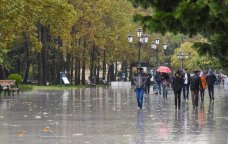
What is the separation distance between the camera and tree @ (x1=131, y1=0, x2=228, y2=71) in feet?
22.7

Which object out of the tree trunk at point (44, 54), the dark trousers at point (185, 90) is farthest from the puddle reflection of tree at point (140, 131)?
the tree trunk at point (44, 54)

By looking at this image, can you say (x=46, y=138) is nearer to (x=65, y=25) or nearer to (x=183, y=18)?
(x=183, y=18)

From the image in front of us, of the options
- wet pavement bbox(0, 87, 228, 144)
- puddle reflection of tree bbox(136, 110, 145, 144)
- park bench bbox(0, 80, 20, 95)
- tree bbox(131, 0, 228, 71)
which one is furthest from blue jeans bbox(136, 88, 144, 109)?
tree bbox(131, 0, 228, 71)

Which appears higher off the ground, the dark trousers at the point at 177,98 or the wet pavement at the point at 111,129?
the dark trousers at the point at 177,98

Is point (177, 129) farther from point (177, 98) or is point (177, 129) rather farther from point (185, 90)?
point (185, 90)

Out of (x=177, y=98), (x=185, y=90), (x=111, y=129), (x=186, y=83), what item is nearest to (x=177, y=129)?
(x=111, y=129)

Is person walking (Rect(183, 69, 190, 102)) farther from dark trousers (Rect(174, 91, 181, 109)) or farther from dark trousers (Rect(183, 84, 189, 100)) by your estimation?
dark trousers (Rect(174, 91, 181, 109))

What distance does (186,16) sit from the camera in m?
7.11

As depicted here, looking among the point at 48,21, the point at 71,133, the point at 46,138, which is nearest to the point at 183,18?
the point at 46,138

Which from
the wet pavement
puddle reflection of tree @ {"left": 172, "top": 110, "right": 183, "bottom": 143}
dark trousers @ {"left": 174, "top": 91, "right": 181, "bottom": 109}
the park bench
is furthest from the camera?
the park bench

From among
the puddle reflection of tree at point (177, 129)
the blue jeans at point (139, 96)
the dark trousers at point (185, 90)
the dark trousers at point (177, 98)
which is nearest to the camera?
the puddle reflection of tree at point (177, 129)

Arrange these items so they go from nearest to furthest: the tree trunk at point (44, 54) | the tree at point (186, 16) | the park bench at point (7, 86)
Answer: the tree at point (186, 16)
the park bench at point (7, 86)
the tree trunk at point (44, 54)

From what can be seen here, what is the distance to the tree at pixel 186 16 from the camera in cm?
692

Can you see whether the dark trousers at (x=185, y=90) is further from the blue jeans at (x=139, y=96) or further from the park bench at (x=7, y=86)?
the park bench at (x=7, y=86)
